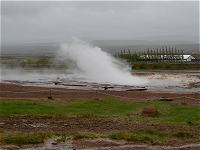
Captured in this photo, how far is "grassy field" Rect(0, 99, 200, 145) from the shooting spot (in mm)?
13398

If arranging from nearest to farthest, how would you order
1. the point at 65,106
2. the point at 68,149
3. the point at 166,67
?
the point at 68,149 → the point at 65,106 → the point at 166,67

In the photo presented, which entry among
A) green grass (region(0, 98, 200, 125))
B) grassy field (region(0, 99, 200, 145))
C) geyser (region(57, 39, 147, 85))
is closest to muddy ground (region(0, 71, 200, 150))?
grassy field (region(0, 99, 200, 145))

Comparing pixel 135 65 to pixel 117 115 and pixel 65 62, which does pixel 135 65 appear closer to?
pixel 65 62

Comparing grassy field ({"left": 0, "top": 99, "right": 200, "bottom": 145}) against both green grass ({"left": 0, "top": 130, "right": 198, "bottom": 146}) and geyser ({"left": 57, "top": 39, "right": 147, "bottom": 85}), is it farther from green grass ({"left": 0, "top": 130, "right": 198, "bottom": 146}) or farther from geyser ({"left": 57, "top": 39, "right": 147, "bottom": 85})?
geyser ({"left": 57, "top": 39, "right": 147, "bottom": 85})

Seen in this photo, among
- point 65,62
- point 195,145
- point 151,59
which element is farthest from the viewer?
point 151,59

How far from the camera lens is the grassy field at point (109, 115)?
13.4m

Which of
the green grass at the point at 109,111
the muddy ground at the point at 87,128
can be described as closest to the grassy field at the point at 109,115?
the green grass at the point at 109,111

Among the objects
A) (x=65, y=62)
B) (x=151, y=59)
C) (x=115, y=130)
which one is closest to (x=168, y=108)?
(x=115, y=130)

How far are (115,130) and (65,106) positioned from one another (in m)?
6.94

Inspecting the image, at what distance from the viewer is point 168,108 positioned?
22.0 m

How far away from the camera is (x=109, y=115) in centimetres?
1895

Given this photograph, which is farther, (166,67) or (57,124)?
(166,67)

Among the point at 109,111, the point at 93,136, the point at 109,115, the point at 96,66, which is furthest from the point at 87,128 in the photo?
the point at 96,66

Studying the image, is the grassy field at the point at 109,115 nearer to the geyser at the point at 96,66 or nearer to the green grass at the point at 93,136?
the green grass at the point at 93,136
